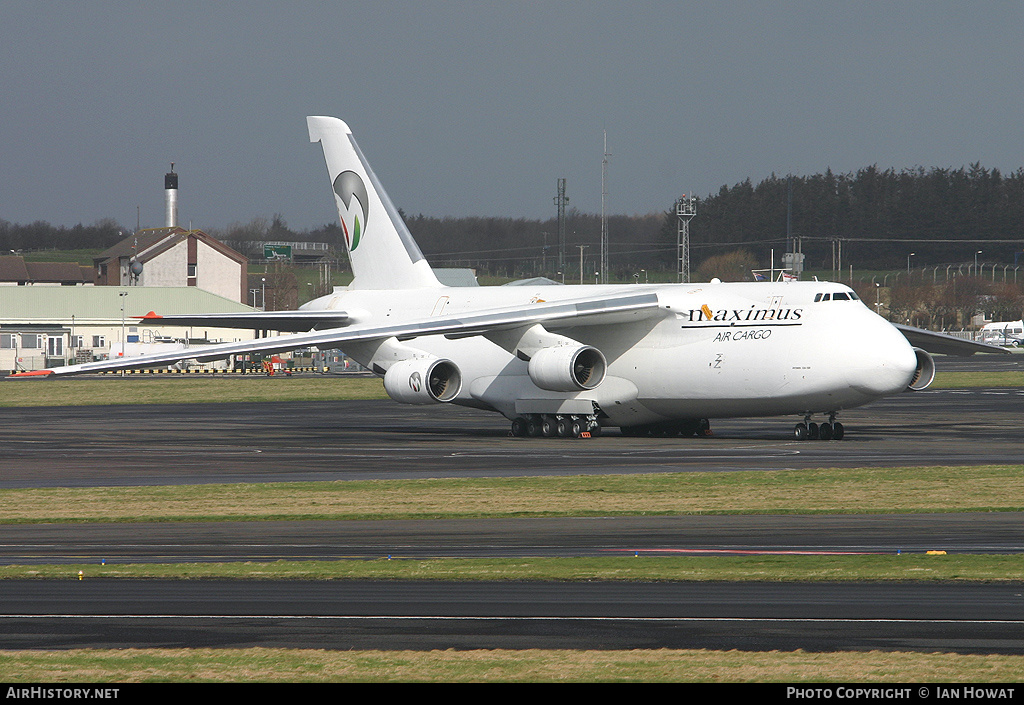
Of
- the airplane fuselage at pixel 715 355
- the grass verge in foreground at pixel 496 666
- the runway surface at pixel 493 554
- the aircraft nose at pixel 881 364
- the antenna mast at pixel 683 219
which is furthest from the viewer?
the antenna mast at pixel 683 219

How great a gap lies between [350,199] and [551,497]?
67.2 ft

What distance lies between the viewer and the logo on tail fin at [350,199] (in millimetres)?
37812

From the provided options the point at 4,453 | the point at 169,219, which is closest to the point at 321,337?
the point at 4,453

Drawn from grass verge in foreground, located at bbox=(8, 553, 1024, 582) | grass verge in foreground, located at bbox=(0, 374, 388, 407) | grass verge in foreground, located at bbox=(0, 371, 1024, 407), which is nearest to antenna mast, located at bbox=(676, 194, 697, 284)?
grass verge in foreground, located at bbox=(0, 371, 1024, 407)

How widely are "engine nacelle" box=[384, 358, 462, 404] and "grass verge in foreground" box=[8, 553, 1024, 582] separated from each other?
19125mm

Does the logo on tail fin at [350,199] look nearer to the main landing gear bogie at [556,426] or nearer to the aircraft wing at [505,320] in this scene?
the aircraft wing at [505,320]

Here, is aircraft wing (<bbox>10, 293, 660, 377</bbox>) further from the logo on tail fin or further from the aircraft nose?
the logo on tail fin

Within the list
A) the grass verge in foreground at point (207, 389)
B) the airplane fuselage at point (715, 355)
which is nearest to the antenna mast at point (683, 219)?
the grass verge in foreground at point (207, 389)

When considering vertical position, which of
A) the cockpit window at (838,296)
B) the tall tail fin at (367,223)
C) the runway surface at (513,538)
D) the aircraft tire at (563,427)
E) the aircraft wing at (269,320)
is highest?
the tall tail fin at (367,223)

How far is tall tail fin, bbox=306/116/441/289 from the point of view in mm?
37500

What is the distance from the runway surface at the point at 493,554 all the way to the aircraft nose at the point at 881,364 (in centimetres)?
136

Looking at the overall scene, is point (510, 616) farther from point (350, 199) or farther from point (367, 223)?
point (350, 199)
